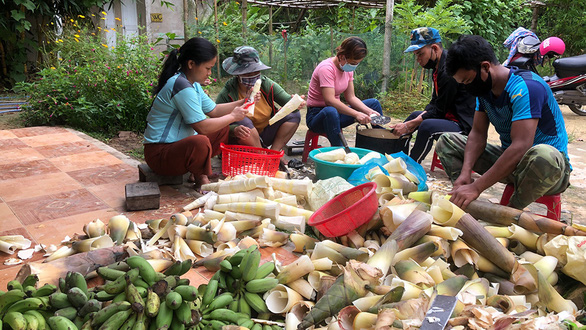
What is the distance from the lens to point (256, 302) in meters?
1.92

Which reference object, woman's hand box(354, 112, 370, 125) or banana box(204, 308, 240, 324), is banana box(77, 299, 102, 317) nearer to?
banana box(204, 308, 240, 324)

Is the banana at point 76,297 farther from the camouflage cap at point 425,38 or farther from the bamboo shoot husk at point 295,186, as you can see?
the camouflage cap at point 425,38

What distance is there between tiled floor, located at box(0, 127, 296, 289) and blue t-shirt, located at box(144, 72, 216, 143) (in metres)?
0.47

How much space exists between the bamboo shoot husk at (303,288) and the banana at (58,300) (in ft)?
3.07

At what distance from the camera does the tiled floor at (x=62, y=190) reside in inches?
111

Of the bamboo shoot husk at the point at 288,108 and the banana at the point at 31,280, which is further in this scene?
the bamboo shoot husk at the point at 288,108

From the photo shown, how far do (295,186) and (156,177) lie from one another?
1.25m

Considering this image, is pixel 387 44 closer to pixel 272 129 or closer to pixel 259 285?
pixel 272 129

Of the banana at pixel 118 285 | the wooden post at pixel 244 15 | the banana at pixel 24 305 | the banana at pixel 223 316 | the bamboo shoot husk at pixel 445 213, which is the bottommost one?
the banana at pixel 223 316

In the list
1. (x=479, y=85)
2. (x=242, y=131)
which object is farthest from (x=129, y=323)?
(x=242, y=131)

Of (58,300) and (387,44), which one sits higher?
(387,44)

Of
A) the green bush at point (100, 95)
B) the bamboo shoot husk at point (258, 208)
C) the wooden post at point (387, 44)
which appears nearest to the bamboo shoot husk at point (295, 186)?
the bamboo shoot husk at point (258, 208)

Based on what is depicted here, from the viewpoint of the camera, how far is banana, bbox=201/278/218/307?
178 centimetres

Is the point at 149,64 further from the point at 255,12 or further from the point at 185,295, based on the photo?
the point at 255,12
